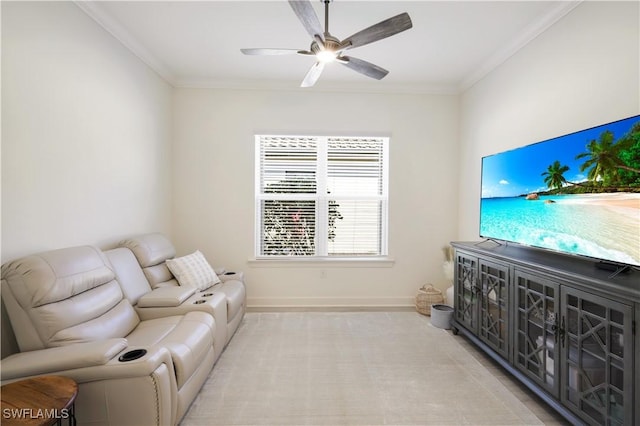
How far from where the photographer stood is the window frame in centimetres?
413

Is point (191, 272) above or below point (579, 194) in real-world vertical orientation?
below

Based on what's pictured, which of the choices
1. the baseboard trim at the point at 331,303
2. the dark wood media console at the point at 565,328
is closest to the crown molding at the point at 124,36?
the baseboard trim at the point at 331,303

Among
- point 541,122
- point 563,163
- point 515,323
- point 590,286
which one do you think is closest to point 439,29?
point 541,122

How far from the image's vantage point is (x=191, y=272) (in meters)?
3.11

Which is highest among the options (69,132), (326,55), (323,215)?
(326,55)

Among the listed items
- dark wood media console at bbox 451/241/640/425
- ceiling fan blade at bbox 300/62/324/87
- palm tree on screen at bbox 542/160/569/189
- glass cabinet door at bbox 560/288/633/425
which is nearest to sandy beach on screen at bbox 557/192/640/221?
palm tree on screen at bbox 542/160/569/189

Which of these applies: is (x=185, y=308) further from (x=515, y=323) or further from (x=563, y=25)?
(x=563, y=25)

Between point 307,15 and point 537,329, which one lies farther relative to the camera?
point 537,329

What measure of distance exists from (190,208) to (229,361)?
6.93 ft

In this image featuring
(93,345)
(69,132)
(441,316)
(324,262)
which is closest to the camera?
(93,345)

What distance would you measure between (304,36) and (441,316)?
10.5 feet

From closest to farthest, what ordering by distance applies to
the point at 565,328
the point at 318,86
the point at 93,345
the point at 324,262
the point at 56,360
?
1. the point at 56,360
2. the point at 93,345
3. the point at 565,328
4. the point at 318,86
5. the point at 324,262

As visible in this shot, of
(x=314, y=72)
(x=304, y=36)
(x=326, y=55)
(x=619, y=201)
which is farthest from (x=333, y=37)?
(x=619, y=201)

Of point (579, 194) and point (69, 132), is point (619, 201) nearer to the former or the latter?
point (579, 194)
